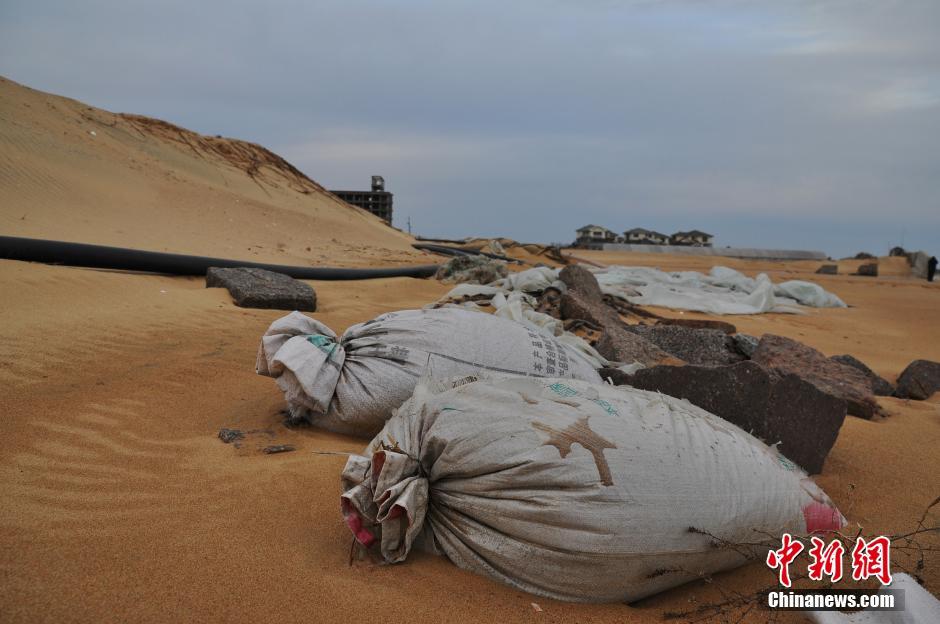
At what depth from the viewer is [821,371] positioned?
147 inches

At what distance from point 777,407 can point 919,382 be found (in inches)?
94.7

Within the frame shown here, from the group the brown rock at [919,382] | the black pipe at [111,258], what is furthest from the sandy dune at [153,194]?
the brown rock at [919,382]

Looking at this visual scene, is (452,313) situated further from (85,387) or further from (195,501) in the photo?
(85,387)

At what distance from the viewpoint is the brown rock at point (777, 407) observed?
2496mm

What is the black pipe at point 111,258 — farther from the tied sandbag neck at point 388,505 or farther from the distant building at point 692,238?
the distant building at point 692,238

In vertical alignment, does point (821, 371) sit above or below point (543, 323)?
below

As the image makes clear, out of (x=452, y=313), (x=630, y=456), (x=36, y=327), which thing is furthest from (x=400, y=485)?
(x=36, y=327)

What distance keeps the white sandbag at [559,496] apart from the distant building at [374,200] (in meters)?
→ 17.7

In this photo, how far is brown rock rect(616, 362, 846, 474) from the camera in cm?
250

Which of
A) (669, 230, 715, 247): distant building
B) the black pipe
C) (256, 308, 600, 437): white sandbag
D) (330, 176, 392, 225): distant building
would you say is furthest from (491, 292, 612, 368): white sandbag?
(669, 230, 715, 247): distant building

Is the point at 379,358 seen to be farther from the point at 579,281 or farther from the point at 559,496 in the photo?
the point at 579,281

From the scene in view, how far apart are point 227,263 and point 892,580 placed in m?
5.58

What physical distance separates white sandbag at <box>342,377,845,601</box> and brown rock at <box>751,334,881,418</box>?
5.79 feet

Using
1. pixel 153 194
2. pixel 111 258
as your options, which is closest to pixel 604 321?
pixel 111 258
